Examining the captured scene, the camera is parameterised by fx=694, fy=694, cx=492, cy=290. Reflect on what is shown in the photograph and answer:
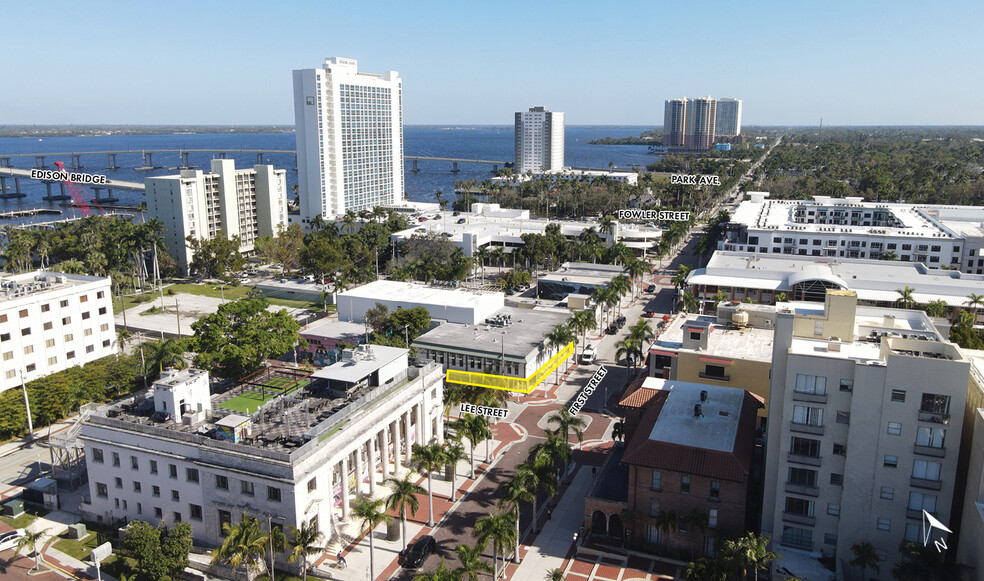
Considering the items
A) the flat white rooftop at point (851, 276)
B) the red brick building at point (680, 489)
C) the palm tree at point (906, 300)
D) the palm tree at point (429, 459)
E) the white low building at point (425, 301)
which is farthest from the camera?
the flat white rooftop at point (851, 276)

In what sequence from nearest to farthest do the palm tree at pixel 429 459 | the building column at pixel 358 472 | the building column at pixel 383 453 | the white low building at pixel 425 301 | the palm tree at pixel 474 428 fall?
the palm tree at pixel 429 459 → the building column at pixel 358 472 → the building column at pixel 383 453 → the palm tree at pixel 474 428 → the white low building at pixel 425 301

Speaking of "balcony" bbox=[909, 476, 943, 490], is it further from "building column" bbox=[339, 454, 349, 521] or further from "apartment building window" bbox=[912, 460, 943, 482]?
"building column" bbox=[339, 454, 349, 521]

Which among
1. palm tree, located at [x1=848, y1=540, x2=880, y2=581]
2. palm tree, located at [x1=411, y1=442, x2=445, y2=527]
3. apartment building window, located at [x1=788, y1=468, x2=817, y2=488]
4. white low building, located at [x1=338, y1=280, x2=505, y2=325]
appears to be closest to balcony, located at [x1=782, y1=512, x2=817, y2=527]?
apartment building window, located at [x1=788, y1=468, x2=817, y2=488]

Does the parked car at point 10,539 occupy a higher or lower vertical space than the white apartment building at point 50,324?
lower

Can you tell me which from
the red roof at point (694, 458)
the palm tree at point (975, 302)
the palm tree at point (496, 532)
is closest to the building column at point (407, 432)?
→ the palm tree at point (496, 532)

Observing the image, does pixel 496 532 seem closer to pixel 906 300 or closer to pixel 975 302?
pixel 906 300

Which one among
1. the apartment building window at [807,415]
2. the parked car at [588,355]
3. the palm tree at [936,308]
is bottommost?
the parked car at [588,355]

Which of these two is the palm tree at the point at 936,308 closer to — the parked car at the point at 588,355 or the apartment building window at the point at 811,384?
the parked car at the point at 588,355

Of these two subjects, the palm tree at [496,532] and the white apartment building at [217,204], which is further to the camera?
the white apartment building at [217,204]
